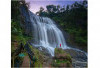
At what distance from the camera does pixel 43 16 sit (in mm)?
3424

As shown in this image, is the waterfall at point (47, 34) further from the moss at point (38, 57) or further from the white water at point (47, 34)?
the moss at point (38, 57)

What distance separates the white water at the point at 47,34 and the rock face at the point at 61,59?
0.15 metres

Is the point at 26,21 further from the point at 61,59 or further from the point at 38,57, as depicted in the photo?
the point at 61,59

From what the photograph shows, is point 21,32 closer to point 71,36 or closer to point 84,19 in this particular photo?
point 71,36

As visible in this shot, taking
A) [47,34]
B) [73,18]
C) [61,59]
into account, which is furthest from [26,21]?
[61,59]

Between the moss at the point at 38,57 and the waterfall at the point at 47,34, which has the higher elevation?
the waterfall at the point at 47,34

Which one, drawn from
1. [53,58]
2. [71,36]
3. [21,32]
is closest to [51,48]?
[53,58]

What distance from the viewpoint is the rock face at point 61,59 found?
10.2ft

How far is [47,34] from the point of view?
11.3 feet

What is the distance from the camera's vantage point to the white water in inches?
130

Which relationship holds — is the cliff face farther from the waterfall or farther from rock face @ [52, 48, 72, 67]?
rock face @ [52, 48, 72, 67]

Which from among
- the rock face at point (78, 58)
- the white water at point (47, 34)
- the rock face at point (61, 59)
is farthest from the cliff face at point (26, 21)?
the rock face at point (78, 58)
